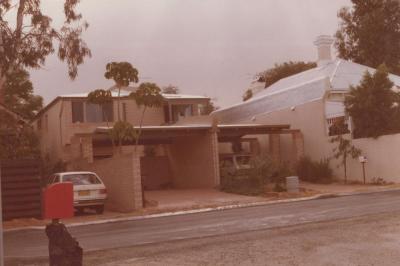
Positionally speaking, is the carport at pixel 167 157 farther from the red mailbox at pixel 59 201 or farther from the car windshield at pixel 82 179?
the red mailbox at pixel 59 201

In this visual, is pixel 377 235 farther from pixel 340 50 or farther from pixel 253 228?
pixel 340 50

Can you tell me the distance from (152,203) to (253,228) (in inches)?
398

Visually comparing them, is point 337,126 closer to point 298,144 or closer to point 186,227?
point 298,144

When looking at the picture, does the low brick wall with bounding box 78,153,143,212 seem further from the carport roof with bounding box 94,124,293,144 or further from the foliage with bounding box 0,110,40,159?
the foliage with bounding box 0,110,40,159

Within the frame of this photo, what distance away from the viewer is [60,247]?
20.3ft

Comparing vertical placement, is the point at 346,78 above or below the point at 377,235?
above

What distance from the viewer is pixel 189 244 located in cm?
1110

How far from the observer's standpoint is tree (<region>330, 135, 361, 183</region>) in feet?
94.5

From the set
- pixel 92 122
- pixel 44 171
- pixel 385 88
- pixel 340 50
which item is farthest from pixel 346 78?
pixel 340 50

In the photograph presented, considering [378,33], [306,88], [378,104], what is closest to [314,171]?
[378,104]

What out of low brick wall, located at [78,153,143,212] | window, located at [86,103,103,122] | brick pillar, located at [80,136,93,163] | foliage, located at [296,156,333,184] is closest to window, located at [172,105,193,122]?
window, located at [86,103,103,122]

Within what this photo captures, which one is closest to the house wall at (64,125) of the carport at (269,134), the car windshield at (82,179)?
the carport at (269,134)

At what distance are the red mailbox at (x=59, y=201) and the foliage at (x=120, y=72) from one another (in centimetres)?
1739

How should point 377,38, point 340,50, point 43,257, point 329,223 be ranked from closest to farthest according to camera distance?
point 43,257 → point 329,223 → point 377,38 → point 340,50
